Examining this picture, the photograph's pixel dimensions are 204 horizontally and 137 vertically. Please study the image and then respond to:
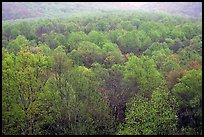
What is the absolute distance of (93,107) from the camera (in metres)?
30.0

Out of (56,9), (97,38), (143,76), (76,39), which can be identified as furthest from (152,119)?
(56,9)

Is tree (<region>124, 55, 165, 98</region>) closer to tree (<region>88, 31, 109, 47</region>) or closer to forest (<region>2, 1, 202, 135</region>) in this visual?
forest (<region>2, 1, 202, 135</region>)

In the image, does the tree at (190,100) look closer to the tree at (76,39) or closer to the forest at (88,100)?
the forest at (88,100)

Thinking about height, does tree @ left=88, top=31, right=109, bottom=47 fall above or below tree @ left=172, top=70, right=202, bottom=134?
below

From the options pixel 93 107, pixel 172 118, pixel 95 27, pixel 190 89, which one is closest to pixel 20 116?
pixel 93 107

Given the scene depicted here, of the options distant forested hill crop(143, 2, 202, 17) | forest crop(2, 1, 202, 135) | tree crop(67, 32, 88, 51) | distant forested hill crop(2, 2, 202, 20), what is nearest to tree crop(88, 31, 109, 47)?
tree crop(67, 32, 88, 51)

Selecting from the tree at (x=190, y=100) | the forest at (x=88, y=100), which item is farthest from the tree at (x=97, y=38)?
the tree at (x=190, y=100)

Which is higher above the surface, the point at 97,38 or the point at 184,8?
the point at 97,38

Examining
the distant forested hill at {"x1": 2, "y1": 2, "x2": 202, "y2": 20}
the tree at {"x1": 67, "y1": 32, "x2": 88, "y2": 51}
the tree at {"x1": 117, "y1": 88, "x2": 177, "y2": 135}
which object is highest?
the tree at {"x1": 117, "y1": 88, "x2": 177, "y2": 135}

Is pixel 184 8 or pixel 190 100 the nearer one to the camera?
pixel 190 100

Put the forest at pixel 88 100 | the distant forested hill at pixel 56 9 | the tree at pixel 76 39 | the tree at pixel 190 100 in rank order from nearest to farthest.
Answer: the forest at pixel 88 100, the tree at pixel 190 100, the tree at pixel 76 39, the distant forested hill at pixel 56 9

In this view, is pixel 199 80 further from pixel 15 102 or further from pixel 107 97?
pixel 15 102

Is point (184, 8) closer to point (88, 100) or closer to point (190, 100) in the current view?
point (190, 100)

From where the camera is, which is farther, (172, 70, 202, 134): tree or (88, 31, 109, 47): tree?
(88, 31, 109, 47): tree
